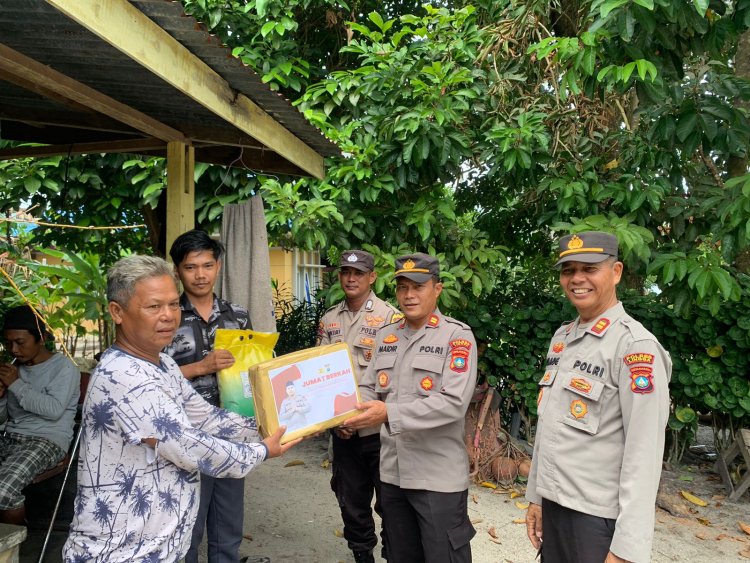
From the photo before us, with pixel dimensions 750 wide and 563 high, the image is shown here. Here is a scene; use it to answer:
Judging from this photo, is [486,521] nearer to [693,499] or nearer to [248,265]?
[693,499]

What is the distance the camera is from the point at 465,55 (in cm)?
554

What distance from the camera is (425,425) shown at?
2633 millimetres

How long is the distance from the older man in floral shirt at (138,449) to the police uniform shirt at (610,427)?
110cm

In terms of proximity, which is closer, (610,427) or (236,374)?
(610,427)

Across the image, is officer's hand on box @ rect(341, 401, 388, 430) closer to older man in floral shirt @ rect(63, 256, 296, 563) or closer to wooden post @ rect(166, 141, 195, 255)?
older man in floral shirt @ rect(63, 256, 296, 563)

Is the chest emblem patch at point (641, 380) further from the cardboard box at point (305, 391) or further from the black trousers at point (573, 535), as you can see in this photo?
the cardboard box at point (305, 391)

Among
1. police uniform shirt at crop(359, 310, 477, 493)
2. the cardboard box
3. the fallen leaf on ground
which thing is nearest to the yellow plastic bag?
the cardboard box

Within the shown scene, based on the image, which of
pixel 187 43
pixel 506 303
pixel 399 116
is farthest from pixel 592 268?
pixel 506 303

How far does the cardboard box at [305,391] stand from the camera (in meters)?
2.30

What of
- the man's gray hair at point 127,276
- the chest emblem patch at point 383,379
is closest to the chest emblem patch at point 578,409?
the chest emblem patch at point 383,379

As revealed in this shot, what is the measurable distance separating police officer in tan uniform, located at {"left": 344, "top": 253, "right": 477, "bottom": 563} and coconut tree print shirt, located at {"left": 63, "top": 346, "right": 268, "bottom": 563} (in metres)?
0.92

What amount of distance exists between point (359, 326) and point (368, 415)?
1.31m

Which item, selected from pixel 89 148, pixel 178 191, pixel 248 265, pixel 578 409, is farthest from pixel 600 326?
pixel 89 148

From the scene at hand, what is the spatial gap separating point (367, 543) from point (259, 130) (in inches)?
98.6
